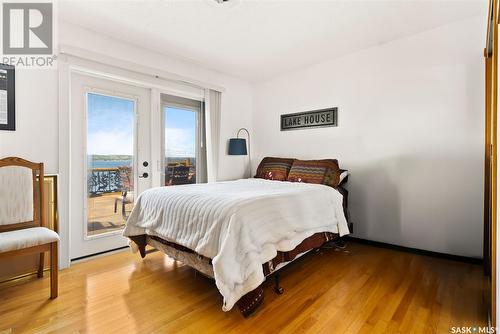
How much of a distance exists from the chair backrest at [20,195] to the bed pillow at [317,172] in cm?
261

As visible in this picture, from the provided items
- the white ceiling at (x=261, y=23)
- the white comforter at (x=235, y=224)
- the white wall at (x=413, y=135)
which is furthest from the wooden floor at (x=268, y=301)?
the white ceiling at (x=261, y=23)

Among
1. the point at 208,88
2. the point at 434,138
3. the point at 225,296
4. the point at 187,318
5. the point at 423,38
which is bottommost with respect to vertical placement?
the point at 187,318

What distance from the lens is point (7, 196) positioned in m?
2.04

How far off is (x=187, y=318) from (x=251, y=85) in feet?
12.4

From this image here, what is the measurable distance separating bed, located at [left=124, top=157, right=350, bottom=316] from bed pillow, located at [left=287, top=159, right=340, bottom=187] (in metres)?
0.23

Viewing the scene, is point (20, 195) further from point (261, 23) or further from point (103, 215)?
point (261, 23)

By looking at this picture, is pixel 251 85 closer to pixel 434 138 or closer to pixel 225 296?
pixel 434 138

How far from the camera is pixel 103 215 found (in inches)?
115

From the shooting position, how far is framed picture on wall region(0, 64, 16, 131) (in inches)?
84.6

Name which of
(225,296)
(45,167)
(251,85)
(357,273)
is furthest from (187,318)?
(251,85)

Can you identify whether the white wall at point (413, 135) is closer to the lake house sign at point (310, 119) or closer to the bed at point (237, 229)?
the lake house sign at point (310, 119)

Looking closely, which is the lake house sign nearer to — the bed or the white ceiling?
the white ceiling

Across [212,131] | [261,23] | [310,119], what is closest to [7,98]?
[212,131]

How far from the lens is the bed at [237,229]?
1656 millimetres
